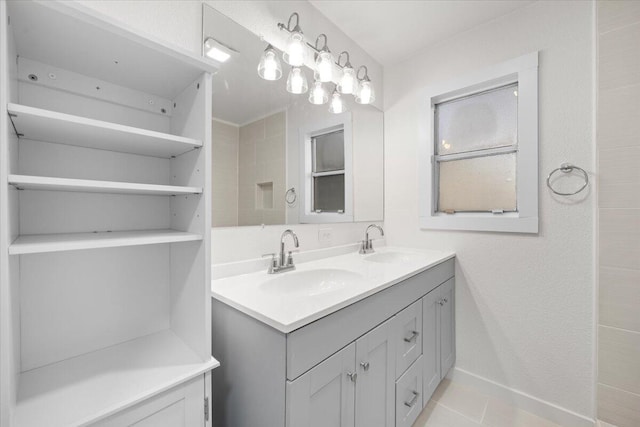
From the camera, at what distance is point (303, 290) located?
1354mm

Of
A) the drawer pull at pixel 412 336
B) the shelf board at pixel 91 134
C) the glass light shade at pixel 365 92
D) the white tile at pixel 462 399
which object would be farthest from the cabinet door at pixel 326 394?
the glass light shade at pixel 365 92

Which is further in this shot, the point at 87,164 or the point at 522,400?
the point at 522,400

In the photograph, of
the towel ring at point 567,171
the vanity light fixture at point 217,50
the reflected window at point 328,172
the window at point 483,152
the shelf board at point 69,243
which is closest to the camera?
the shelf board at point 69,243

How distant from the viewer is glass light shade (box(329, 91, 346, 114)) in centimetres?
177

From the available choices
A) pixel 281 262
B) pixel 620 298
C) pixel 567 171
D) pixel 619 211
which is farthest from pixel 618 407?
pixel 281 262

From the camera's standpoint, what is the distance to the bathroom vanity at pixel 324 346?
0.80 metres

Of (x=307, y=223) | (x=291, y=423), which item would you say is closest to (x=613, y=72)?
(x=307, y=223)

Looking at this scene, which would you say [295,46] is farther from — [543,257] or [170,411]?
[543,257]

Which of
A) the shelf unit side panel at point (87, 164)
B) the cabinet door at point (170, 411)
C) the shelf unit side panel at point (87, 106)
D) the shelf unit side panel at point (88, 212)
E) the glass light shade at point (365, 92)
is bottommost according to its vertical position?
the cabinet door at point (170, 411)

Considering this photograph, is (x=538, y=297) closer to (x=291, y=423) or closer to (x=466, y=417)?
(x=466, y=417)

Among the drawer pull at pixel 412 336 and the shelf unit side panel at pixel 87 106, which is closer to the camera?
the shelf unit side panel at pixel 87 106

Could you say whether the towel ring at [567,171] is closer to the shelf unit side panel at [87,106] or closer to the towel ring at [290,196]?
the towel ring at [290,196]

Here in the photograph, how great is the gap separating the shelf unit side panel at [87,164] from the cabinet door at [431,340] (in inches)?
56.8

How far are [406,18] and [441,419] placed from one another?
2.47 metres
